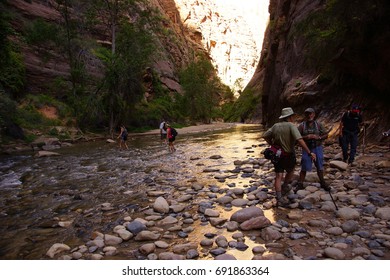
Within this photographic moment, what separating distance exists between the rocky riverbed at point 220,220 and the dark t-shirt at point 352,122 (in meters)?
1.15

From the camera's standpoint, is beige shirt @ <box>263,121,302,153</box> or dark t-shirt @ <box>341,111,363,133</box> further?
dark t-shirt @ <box>341,111,363,133</box>

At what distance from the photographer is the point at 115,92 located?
2762 cm

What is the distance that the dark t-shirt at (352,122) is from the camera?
8617 mm

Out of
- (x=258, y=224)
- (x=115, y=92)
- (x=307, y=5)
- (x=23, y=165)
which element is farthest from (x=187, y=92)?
(x=258, y=224)

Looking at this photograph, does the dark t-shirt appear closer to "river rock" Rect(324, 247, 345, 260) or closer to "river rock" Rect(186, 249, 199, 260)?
"river rock" Rect(324, 247, 345, 260)

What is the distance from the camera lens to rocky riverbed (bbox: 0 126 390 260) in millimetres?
3869

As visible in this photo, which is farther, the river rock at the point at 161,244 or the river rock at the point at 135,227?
the river rock at the point at 135,227

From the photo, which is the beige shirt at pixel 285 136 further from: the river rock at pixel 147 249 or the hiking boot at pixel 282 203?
the river rock at pixel 147 249

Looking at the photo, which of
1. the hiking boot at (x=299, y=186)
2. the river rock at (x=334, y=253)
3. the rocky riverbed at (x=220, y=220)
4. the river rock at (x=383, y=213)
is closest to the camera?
the river rock at (x=334, y=253)

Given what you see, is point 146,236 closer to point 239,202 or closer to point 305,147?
point 239,202

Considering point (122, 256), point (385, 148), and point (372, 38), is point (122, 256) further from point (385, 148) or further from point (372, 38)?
point (372, 38)

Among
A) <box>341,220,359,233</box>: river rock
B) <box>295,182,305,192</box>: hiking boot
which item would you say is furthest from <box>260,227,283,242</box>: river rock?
<box>295,182,305,192</box>: hiking boot

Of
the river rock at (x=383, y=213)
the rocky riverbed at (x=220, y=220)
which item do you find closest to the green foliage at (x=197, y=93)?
the rocky riverbed at (x=220, y=220)

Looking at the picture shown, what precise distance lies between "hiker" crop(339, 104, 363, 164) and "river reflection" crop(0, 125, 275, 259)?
370 centimetres
